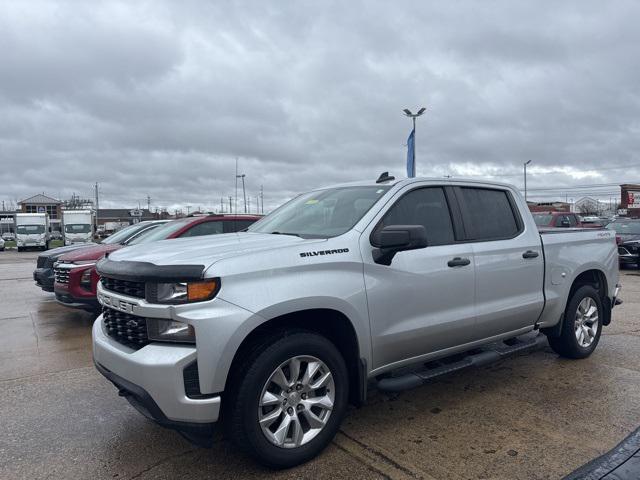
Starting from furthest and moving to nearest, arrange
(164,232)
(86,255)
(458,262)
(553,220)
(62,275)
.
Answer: (553,220) < (164,232) < (86,255) < (62,275) < (458,262)

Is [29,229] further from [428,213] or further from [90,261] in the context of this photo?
[428,213]

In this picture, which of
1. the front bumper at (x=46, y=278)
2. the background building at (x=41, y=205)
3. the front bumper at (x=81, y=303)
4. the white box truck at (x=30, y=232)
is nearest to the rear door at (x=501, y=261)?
the front bumper at (x=81, y=303)

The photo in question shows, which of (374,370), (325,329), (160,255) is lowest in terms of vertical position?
(374,370)

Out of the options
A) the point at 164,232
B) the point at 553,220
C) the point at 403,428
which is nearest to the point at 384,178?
the point at 403,428

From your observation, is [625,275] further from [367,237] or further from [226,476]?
[226,476]

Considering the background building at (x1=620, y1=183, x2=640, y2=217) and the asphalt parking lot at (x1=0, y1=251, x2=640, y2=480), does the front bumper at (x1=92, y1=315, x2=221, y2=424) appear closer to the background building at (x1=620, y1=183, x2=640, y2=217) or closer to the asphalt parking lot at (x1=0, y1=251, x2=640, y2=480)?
the asphalt parking lot at (x1=0, y1=251, x2=640, y2=480)

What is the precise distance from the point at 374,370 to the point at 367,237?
932 mm

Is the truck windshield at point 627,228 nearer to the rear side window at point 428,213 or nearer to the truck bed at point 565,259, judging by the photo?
the truck bed at point 565,259

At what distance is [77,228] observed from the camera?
1324 inches

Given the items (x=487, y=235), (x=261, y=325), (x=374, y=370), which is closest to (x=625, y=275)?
Answer: (x=487, y=235)

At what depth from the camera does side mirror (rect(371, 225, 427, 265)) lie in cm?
323

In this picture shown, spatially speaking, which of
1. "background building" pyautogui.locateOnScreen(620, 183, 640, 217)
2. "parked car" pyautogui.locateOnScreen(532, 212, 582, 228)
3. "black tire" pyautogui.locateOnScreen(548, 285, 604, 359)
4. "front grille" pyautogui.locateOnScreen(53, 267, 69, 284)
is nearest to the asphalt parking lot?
"black tire" pyautogui.locateOnScreen(548, 285, 604, 359)

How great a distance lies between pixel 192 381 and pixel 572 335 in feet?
13.2

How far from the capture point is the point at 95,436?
3.61 metres
